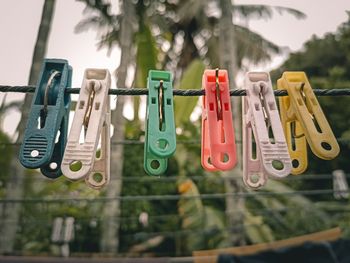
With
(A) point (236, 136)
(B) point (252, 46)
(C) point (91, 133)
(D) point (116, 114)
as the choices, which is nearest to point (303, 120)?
(C) point (91, 133)

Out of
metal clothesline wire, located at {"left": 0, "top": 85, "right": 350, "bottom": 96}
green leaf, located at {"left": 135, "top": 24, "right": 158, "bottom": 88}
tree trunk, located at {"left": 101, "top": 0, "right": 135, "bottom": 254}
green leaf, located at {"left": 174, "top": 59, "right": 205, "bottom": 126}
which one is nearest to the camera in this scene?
metal clothesline wire, located at {"left": 0, "top": 85, "right": 350, "bottom": 96}

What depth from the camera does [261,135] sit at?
1.87ft

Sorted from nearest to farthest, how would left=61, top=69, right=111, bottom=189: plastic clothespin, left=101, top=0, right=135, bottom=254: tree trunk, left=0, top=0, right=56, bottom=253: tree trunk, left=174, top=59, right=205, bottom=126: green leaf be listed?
left=61, top=69, right=111, bottom=189: plastic clothespin → left=0, top=0, right=56, bottom=253: tree trunk → left=101, top=0, right=135, bottom=254: tree trunk → left=174, top=59, right=205, bottom=126: green leaf

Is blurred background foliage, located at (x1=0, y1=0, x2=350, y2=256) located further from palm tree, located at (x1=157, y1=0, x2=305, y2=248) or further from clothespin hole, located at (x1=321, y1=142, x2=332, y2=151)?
clothespin hole, located at (x1=321, y1=142, x2=332, y2=151)

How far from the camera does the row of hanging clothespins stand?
537mm

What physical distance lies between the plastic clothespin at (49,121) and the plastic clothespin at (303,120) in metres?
0.39

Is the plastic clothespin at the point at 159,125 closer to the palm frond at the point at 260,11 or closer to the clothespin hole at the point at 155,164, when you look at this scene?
the clothespin hole at the point at 155,164

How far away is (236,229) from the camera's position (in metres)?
2.29

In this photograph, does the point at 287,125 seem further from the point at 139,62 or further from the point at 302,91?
the point at 139,62

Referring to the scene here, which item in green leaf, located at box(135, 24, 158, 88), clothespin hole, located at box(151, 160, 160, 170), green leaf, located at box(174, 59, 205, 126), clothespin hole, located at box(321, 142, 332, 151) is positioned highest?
green leaf, located at box(135, 24, 158, 88)

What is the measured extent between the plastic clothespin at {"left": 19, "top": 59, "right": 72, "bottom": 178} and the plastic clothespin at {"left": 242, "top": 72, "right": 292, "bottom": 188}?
0.99 feet

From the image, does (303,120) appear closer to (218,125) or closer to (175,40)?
(218,125)

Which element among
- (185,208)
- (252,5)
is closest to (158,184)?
(185,208)

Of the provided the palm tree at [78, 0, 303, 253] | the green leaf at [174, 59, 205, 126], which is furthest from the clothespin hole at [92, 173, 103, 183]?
the green leaf at [174, 59, 205, 126]
